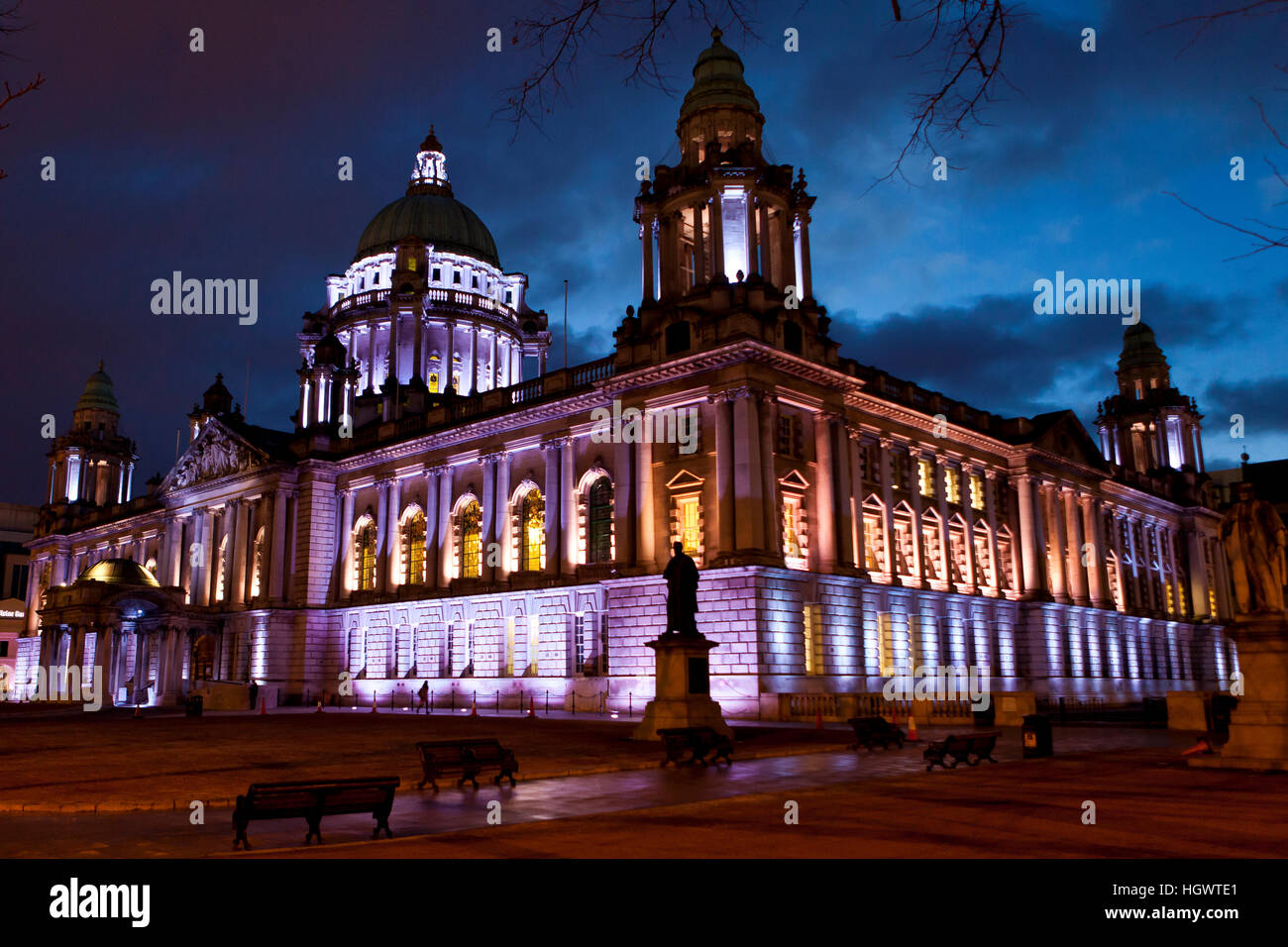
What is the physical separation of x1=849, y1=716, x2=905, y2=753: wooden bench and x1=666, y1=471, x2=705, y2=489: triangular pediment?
61.3 feet

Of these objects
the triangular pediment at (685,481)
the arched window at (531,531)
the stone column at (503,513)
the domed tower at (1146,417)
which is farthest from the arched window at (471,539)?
the domed tower at (1146,417)

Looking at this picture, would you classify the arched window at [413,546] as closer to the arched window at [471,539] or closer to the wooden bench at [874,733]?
the arched window at [471,539]

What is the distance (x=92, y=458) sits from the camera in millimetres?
91625

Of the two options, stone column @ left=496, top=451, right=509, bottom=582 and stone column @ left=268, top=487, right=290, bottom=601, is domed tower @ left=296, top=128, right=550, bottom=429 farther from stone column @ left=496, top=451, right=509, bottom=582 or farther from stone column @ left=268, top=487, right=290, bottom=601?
stone column @ left=496, top=451, right=509, bottom=582

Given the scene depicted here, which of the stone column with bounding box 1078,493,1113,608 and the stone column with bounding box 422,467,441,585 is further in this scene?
the stone column with bounding box 1078,493,1113,608

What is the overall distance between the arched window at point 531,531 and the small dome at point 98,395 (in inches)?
2416

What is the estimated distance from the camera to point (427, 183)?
85625 millimetres

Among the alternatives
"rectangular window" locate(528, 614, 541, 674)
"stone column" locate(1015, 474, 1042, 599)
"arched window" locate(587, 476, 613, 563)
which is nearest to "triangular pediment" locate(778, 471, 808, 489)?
"arched window" locate(587, 476, 613, 563)

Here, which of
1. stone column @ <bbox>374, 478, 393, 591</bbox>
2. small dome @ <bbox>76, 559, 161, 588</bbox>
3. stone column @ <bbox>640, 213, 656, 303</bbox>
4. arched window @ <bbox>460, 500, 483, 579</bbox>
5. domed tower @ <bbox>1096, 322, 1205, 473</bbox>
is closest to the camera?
stone column @ <bbox>640, 213, 656, 303</bbox>

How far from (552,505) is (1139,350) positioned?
6050 cm

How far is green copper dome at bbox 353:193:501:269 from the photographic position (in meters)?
78.8
